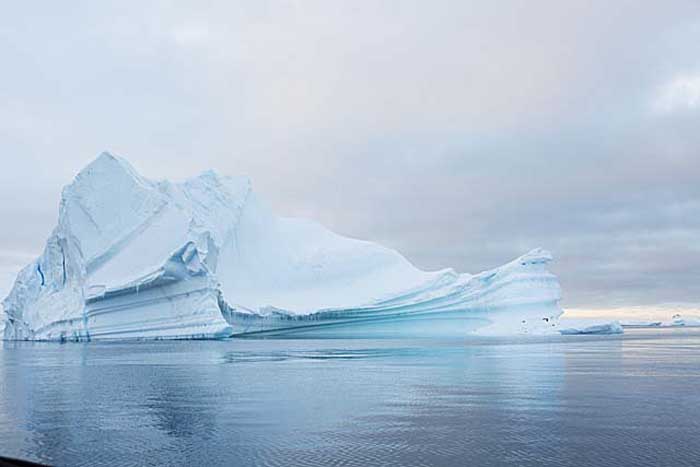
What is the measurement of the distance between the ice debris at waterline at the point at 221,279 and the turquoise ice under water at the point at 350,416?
12980 millimetres

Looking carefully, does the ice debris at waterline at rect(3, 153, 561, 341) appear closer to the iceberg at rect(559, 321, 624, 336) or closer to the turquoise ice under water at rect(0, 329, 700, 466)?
the iceberg at rect(559, 321, 624, 336)

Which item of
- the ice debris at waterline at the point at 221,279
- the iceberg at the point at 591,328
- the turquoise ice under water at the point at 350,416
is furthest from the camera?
the iceberg at the point at 591,328

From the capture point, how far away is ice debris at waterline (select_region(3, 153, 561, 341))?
30.5 m

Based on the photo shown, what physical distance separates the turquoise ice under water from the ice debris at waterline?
13.0 meters

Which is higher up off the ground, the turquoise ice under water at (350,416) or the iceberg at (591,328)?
the iceberg at (591,328)

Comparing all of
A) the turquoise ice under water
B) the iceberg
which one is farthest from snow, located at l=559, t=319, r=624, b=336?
the turquoise ice under water

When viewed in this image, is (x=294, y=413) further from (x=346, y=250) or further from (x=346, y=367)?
(x=346, y=250)

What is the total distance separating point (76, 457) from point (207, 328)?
78.7ft

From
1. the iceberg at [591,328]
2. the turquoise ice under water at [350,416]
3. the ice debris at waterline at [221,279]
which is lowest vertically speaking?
the turquoise ice under water at [350,416]

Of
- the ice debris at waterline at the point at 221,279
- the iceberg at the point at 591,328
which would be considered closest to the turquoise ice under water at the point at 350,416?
the ice debris at waterline at the point at 221,279

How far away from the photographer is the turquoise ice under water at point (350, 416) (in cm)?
728

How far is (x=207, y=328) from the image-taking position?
30.8 metres

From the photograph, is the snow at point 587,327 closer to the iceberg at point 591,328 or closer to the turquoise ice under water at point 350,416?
the iceberg at point 591,328

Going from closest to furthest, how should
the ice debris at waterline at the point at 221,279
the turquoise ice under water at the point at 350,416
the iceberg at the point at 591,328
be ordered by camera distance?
the turquoise ice under water at the point at 350,416 < the ice debris at waterline at the point at 221,279 < the iceberg at the point at 591,328
